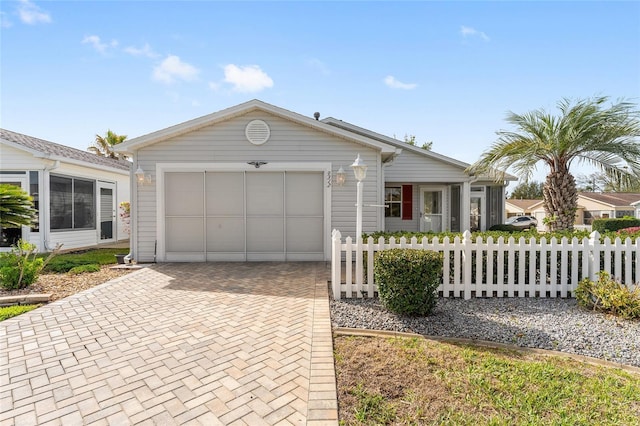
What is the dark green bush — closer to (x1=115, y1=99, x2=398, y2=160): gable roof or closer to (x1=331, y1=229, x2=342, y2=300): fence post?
(x1=115, y1=99, x2=398, y2=160): gable roof

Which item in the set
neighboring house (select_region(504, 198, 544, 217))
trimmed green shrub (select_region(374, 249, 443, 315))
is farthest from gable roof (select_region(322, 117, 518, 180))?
neighboring house (select_region(504, 198, 544, 217))

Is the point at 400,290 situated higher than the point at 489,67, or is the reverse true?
the point at 489,67

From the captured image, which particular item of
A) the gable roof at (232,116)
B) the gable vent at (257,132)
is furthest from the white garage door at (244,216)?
the gable roof at (232,116)

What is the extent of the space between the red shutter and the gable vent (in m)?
7.59

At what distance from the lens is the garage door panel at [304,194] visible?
859 cm

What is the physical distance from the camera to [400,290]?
13.6 ft

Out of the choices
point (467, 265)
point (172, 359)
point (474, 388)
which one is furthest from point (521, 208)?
point (172, 359)

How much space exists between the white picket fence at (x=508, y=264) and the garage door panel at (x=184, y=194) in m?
5.06

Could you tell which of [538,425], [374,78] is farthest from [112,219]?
[538,425]

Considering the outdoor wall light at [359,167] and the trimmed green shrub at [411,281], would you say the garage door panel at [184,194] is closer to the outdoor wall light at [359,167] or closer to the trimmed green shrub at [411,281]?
the outdoor wall light at [359,167]

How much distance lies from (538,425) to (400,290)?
2071mm

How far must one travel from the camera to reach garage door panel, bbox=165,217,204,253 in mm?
8508

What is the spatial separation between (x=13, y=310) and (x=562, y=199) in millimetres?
11154

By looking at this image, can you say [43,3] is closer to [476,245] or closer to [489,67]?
[476,245]
